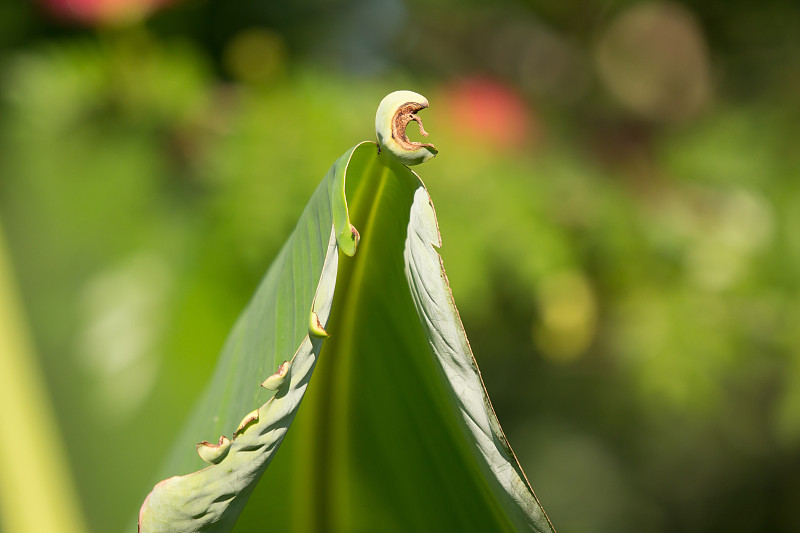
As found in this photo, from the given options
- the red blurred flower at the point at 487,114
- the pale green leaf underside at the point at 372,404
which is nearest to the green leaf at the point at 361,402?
the pale green leaf underside at the point at 372,404

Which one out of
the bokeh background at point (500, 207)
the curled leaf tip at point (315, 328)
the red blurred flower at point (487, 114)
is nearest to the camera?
the curled leaf tip at point (315, 328)

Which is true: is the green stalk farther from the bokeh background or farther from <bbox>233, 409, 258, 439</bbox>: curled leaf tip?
<bbox>233, 409, 258, 439</bbox>: curled leaf tip

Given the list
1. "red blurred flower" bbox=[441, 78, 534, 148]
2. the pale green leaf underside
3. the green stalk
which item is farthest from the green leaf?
"red blurred flower" bbox=[441, 78, 534, 148]

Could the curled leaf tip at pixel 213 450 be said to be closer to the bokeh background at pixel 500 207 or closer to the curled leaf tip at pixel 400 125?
the curled leaf tip at pixel 400 125

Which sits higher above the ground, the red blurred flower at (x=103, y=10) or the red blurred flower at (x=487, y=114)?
the red blurred flower at (x=103, y=10)

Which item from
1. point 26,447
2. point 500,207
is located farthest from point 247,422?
point 500,207

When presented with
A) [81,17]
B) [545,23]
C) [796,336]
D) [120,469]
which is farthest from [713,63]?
[120,469]
